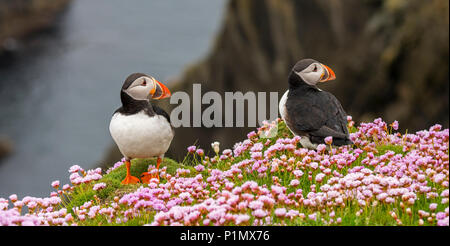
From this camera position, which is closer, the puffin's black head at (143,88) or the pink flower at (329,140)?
the pink flower at (329,140)

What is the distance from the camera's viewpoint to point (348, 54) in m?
31.1

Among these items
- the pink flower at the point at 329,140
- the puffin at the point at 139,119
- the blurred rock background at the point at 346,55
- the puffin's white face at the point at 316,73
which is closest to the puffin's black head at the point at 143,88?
the puffin at the point at 139,119

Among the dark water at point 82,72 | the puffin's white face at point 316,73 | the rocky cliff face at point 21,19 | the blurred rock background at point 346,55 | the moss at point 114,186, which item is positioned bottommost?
the moss at point 114,186

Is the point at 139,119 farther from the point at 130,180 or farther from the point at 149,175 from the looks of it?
the point at 149,175

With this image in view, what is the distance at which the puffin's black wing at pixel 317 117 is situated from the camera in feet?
24.2

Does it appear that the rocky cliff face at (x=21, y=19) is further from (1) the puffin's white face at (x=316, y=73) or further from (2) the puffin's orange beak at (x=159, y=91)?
(1) the puffin's white face at (x=316, y=73)

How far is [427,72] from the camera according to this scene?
69.3 feet

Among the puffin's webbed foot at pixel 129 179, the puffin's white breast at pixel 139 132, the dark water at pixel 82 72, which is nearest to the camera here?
the puffin's white breast at pixel 139 132

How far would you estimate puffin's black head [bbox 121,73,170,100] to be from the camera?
7.20m

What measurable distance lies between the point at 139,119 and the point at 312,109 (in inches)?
94.6

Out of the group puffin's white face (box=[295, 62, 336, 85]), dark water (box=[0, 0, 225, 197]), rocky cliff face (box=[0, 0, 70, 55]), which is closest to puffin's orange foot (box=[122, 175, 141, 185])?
puffin's white face (box=[295, 62, 336, 85])

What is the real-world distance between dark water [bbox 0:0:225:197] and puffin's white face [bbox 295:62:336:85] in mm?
43045
